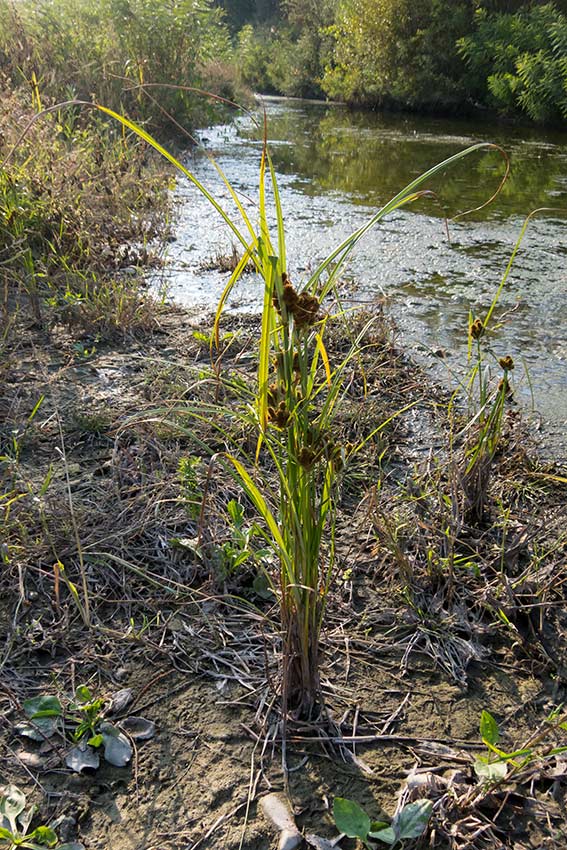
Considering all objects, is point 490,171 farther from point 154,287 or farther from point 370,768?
point 370,768

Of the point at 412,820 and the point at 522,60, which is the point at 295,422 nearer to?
the point at 412,820

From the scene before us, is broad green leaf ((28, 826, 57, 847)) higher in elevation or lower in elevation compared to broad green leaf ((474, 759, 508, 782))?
lower

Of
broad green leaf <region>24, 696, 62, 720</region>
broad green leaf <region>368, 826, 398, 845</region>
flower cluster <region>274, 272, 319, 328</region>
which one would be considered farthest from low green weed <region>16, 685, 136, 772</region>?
flower cluster <region>274, 272, 319, 328</region>

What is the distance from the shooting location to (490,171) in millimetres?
6910

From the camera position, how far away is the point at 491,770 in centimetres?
108

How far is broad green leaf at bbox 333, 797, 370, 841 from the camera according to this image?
1.00 m

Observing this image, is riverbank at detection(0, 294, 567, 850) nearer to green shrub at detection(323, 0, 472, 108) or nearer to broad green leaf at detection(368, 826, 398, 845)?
broad green leaf at detection(368, 826, 398, 845)

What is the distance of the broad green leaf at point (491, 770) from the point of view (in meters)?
1.07

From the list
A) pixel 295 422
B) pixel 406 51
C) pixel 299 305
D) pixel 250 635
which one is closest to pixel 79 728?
pixel 250 635

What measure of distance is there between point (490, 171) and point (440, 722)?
675 cm

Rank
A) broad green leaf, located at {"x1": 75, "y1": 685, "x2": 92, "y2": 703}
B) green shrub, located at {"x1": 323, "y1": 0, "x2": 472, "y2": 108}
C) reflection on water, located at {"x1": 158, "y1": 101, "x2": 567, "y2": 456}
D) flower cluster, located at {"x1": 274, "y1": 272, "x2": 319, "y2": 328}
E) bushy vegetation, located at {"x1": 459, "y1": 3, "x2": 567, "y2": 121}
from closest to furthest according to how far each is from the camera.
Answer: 1. flower cluster, located at {"x1": 274, "y1": 272, "x2": 319, "y2": 328}
2. broad green leaf, located at {"x1": 75, "y1": 685, "x2": 92, "y2": 703}
3. reflection on water, located at {"x1": 158, "y1": 101, "x2": 567, "y2": 456}
4. bushy vegetation, located at {"x1": 459, "y1": 3, "x2": 567, "y2": 121}
5. green shrub, located at {"x1": 323, "y1": 0, "x2": 472, "y2": 108}

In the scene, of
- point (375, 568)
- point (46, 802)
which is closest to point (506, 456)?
point (375, 568)

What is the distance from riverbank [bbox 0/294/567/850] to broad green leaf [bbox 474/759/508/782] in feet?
0.05

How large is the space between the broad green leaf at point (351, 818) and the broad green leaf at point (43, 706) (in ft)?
1.74
